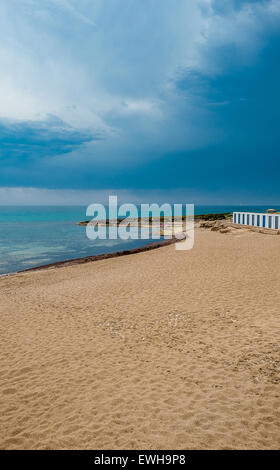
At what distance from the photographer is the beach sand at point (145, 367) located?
5.01 m

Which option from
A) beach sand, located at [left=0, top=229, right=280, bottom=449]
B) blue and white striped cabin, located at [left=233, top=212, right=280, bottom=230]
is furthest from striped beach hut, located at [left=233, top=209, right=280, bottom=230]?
beach sand, located at [left=0, top=229, right=280, bottom=449]

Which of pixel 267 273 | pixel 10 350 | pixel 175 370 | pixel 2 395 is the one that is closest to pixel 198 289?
pixel 267 273

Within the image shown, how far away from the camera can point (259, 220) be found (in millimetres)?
40344

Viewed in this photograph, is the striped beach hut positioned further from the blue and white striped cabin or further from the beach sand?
the beach sand

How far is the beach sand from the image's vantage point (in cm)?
501

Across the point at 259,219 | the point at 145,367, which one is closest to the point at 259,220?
the point at 259,219

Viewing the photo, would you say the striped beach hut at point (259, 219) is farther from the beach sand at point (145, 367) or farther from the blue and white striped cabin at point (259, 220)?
the beach sand at point (145, 367)

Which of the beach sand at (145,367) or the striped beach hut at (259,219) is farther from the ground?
the striped beach hut at (259,219)

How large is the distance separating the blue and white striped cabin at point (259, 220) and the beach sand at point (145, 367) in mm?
22681

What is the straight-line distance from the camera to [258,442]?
181 inches

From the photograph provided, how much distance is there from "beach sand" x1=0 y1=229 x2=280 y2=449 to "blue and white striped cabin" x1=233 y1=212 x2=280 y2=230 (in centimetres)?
2268

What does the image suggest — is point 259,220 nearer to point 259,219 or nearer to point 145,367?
point 259,219

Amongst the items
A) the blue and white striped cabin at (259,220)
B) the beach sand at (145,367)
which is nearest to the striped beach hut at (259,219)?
the blue and white striped cabin at (259,220)
